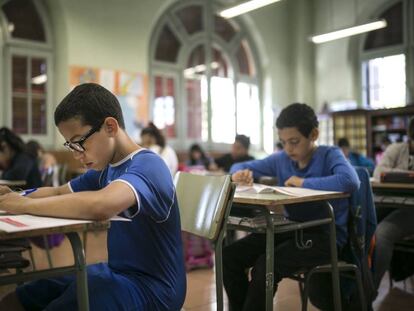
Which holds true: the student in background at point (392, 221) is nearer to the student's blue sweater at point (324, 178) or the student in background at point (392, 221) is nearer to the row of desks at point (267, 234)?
the row of desks at point (267, 234)

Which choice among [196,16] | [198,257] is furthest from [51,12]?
[198,257]

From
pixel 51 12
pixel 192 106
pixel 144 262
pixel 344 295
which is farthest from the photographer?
pixel 192 106

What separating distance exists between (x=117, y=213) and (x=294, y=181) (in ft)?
3.97

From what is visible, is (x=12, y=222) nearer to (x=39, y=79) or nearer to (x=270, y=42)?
(x=39, y=79)

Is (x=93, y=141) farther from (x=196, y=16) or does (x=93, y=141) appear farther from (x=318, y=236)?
(x=196, y=16)

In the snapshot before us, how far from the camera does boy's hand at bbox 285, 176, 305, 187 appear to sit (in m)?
2.09

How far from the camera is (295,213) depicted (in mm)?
2098

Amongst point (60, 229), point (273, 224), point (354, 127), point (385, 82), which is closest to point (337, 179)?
point (273, 224)

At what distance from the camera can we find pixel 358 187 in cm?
198

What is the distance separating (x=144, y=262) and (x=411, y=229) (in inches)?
75.3

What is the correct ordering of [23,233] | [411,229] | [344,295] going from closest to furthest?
[23,233] < [344,295] < [411,229]

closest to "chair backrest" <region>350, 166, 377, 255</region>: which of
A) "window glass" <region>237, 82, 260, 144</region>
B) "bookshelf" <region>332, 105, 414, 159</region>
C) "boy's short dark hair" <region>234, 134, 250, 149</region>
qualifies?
"boy's short dark hair" <region>234, 134, 250, 149</region>

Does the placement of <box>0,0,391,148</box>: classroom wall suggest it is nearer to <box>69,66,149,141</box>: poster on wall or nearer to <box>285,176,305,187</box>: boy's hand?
<box>69,66,149,141</box>: poster on wall

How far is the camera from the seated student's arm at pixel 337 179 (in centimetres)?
195
